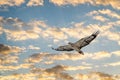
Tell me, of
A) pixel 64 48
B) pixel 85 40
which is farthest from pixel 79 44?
pixel 64 48

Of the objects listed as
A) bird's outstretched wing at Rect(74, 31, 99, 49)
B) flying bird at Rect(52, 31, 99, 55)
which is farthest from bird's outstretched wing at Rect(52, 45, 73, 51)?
bird's outstretched wing at Rect(74, 31, 99, 49)

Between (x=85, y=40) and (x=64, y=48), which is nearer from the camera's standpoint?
(x=85, y=40)

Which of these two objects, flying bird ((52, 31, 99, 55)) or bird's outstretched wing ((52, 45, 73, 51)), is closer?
flying bird ((52, 31, 99, 55))

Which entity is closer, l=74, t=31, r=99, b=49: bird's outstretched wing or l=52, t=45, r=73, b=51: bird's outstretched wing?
l=74, t=31, r=99, b=49: bird's outstretched wing

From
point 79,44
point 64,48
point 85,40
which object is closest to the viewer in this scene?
point 85,40

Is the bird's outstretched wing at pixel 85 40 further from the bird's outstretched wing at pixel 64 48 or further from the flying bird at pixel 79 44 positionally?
the bird's outstretched wing at pixel 64 48

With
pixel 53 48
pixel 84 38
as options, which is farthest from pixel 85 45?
pixel 53 48

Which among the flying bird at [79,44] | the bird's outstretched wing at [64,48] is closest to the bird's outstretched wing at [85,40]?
the flying bird at [79,44]

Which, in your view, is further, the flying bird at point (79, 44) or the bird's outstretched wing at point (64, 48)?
the bird's outstretched wing at point (64, 48)

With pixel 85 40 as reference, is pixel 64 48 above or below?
above

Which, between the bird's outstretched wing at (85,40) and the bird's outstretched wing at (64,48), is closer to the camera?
the bird's outstretched wing at (85,40)

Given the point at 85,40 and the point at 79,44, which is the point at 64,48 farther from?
the point at 85,40

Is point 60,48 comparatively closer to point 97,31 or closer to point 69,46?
point 69,46

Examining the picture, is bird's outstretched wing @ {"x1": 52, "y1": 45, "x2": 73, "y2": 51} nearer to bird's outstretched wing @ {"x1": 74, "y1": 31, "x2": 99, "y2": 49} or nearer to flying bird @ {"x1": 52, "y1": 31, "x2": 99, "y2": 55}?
flying bird @ {"x1": 52, "y1": 31, "x2": 99, "y2": 55}
